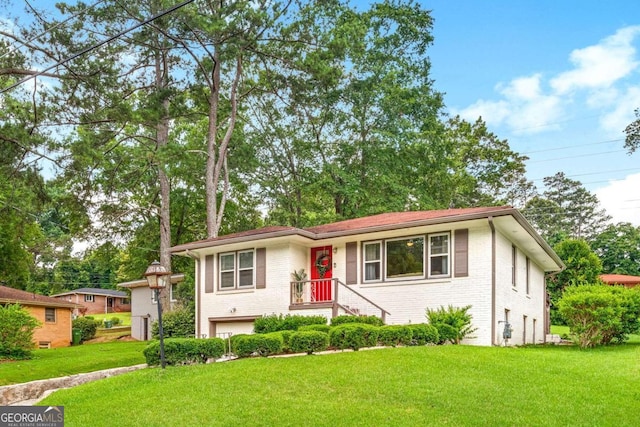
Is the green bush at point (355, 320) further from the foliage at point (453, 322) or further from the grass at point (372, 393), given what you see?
the grass at point (372, 393)

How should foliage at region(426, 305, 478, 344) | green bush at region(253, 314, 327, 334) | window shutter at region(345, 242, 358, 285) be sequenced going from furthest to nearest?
1. window shutter at region(345, 242, 358, 285)
2. green bush at region(253, 314, 327, 334)
3. foliage at region(426, 305, 478, 344)

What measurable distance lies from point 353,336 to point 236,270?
6.81 meters

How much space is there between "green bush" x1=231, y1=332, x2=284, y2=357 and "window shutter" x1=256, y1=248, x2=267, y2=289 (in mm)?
5171

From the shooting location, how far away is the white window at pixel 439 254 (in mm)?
14562

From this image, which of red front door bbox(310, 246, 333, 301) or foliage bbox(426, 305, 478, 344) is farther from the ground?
red front door bbox(310, 246, 333, 301)

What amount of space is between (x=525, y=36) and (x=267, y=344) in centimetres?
1015

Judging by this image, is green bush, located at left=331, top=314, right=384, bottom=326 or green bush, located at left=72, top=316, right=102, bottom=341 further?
green bush, located at left=72, top=316, right=102, bottom=341

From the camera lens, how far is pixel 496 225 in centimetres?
1411

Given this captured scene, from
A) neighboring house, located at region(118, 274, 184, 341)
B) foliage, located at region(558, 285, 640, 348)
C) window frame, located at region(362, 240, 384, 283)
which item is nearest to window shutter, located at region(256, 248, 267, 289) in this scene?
window frame, located at region(362, 240, 384, 283)

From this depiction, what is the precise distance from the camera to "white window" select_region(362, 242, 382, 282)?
15.7 m

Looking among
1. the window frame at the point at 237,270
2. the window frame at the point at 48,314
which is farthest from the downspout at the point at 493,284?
the window frame at the point at 48,314

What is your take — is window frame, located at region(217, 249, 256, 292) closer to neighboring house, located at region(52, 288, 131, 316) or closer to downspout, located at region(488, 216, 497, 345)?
downspout, located at region(488, 216, 497, 345)

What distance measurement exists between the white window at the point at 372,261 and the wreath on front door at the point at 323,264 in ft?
4.37

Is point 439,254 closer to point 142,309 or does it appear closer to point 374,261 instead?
point 374,261
